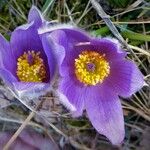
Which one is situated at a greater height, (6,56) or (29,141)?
(6,56)

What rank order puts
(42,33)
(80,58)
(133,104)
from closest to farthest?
(42,33) < (80,58) < (133,104)

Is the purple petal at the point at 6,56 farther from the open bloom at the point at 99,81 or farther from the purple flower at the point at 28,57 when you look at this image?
the open bloom at the point at 99,81

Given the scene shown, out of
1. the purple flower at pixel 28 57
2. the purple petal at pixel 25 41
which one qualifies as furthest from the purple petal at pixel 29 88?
the purple petal at pixel 25 41

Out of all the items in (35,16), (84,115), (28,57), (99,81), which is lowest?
(84,115)

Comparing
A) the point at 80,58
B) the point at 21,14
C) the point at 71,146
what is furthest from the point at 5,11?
the point at 71,146

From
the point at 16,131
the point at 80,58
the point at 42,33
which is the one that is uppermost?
the point at 42,33

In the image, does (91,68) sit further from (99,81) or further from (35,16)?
(35,16)

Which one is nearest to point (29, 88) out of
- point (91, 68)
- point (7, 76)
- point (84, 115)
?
point (7, 76)

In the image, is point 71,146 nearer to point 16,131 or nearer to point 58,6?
point 16,131
